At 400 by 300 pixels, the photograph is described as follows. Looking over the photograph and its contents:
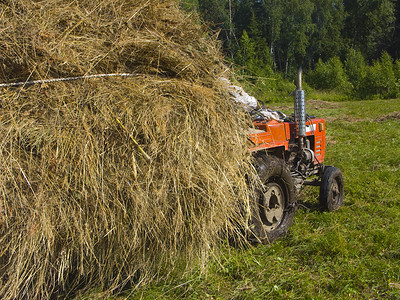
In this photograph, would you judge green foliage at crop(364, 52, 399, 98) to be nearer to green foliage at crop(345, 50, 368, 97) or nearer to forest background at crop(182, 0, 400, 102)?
green foliage at crop(345, 50, 368, 97)

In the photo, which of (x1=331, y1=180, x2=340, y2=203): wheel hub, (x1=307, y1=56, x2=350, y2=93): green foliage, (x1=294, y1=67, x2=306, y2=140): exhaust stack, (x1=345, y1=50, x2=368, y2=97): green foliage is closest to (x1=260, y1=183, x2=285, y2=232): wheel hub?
(x1=294, y1=67, x2=306, y2=140): exhaust stack

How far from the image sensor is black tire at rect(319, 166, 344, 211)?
15.3 feet

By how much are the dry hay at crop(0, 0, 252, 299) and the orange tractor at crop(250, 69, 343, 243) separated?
2.04 ft

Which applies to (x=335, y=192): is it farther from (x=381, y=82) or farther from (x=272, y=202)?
(x=381, y=82)

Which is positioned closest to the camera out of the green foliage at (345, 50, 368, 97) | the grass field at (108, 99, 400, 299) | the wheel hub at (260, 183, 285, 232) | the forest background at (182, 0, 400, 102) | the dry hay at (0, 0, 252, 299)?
the dry hay at (0, 0, 252, 299)

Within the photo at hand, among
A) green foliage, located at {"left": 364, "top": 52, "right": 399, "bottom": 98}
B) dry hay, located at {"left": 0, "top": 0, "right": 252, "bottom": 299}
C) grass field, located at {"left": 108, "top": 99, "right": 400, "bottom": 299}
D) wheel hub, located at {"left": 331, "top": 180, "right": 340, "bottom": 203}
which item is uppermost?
green foliage, located at {"left": 364, "top": 52, "right": 399, "bottom": 98}

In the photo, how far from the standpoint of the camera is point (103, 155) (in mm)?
2529

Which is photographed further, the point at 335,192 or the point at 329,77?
the point at 329,77

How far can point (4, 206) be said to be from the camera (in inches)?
90.7

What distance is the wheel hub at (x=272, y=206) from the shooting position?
12.5 ft

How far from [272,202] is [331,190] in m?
1.14

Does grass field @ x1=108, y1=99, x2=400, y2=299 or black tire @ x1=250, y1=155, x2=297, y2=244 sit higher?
black tire @ x1=250, y1=155, x2=297, y2=244

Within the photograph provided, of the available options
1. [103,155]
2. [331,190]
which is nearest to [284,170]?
[331,190]

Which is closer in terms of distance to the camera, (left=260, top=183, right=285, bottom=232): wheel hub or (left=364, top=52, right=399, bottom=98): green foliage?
(left=260, top=183, right=285, bottom=232): wheel hub
